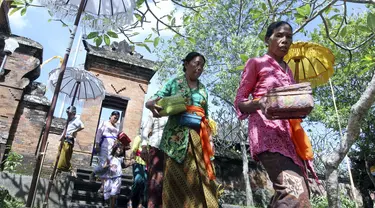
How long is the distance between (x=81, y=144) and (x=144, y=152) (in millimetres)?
5915

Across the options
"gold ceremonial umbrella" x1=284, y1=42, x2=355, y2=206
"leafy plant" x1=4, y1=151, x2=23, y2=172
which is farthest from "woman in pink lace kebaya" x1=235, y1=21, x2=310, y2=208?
"leafy plant" x1=4, y1=151, x2=23, y2=172

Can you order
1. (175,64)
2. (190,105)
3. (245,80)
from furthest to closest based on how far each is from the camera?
1. (175,64)
2. (190,105)
3. (245,80)

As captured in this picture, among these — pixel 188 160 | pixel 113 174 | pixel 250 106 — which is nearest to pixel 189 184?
pixel 188 160

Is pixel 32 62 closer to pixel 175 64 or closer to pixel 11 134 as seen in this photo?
pixel 11 134

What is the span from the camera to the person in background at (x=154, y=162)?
3344mm

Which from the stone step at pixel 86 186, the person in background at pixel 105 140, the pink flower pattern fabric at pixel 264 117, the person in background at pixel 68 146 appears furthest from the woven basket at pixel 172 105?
the person in background at pixel 68 146

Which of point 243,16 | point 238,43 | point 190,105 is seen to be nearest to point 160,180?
point 190,105

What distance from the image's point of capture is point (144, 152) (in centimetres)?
449

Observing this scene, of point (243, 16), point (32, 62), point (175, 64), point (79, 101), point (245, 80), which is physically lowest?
point (245, 80)

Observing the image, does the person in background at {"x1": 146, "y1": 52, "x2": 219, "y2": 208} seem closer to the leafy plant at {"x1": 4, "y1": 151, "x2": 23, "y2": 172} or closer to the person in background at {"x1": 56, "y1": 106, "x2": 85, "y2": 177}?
the person in background at {"x1": 56, "y1": 106, "x2": 85, "y2": 177}

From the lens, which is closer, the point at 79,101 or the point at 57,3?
the point at 57,3

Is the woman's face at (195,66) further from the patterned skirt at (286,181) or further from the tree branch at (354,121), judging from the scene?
the tree branch at (354,121)

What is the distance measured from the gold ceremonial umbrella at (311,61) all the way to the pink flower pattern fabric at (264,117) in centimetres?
70

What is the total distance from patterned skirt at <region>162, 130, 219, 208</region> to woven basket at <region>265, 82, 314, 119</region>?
1214 millimetres
